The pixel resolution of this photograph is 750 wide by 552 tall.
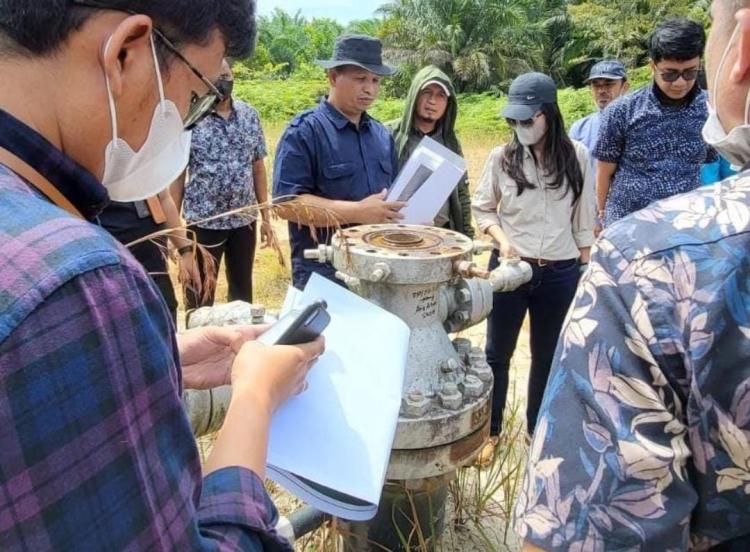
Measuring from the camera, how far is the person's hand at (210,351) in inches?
52.6

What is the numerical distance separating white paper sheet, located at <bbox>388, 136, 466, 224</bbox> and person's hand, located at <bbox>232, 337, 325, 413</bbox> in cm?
144

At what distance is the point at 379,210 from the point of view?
2.59 meters

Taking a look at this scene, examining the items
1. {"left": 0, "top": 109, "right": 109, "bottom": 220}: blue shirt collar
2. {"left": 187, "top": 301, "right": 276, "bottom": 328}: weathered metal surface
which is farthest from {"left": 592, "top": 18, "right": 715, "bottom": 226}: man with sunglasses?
{"left": 0, "top": 109, "right": 109, "bottom": 220}: blue shirt collar

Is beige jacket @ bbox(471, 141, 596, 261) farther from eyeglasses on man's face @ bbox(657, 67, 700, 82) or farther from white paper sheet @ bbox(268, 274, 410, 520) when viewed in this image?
white paper sheet @ bbox(268, 274, 410, 520)

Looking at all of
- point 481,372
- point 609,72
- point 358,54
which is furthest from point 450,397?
point 609,72

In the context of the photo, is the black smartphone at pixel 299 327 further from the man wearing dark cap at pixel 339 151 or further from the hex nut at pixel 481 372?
the man wearing dark cap at pixel 339 151

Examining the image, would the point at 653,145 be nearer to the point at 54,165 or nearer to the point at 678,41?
the point at 678,41

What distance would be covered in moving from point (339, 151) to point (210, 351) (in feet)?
5.85

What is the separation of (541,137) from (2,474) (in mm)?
2982

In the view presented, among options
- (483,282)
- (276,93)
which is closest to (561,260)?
(483,282)

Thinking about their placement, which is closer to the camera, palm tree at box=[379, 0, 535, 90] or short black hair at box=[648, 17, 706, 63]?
short black hair at box=[648, 17, 706, 63]

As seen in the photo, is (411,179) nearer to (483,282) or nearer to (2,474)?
(483,282)

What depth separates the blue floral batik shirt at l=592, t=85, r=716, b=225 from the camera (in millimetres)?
3404

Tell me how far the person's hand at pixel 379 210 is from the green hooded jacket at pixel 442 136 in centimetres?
99
